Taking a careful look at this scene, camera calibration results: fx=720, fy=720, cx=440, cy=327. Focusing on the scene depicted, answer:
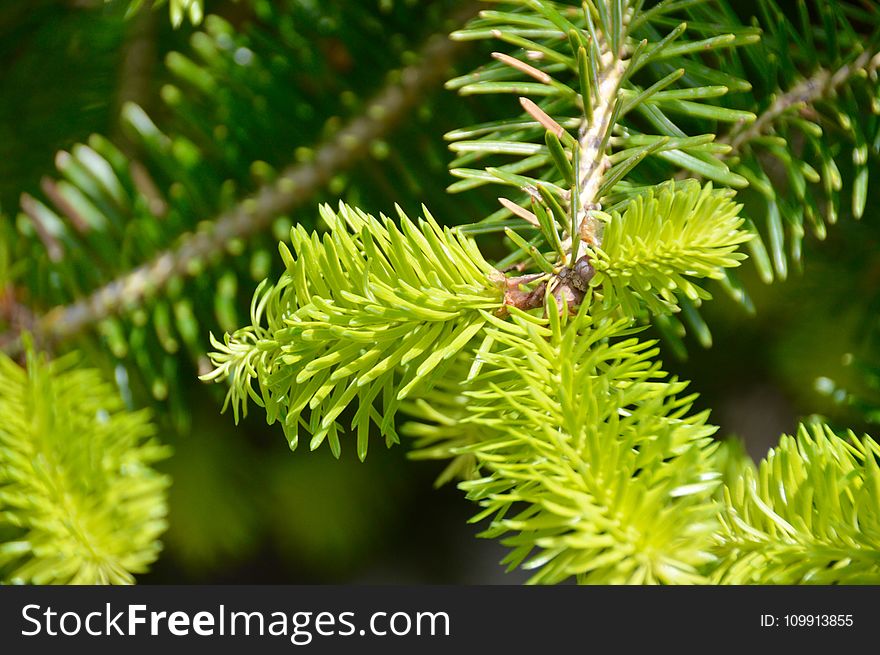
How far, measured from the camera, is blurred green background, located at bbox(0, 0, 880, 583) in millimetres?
362

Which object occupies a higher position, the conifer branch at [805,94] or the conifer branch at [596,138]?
the conifer branch at [805,94]

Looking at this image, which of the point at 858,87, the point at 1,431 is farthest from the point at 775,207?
the point at 1,431

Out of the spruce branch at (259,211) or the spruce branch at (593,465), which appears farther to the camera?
the spruce branch at (259,211)

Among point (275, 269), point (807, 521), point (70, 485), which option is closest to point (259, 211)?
point (275, 269)

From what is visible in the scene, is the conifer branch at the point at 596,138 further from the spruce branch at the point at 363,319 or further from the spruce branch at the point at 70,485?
the spruce branch at the point at 70,485

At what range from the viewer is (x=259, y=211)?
356 mm

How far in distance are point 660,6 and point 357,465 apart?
1.16ft

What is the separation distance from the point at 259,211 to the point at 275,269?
0.03 metres

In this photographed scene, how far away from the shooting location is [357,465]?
50 cm

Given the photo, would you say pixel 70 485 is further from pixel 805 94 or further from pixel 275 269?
pixel 805 94

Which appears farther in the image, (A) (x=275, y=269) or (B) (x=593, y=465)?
(A) (x=275, y=269)

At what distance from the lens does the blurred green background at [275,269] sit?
0.36 metres

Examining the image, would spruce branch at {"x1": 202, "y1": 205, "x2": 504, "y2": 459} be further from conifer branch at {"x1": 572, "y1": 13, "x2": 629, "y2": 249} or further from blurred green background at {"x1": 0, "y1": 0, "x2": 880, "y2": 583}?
blurred green background at {"x1": 0, "y1": 0, "x2": 880, "y2": 583}

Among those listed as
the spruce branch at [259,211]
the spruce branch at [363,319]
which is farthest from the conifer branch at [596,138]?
the spruce branch at [259,211]
